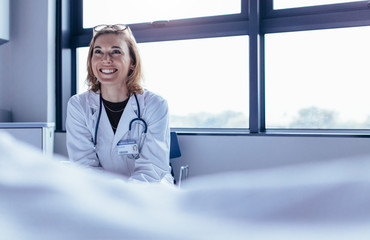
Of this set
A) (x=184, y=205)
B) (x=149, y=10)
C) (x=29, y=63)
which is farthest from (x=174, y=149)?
(x=184, y=205)

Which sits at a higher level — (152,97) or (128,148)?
(152,97)

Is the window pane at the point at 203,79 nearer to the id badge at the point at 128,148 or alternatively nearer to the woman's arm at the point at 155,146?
the woman's arm at the point at 155,146

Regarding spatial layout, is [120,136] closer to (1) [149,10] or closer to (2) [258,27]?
(2) [258,27]

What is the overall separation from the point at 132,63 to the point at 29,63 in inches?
48.9

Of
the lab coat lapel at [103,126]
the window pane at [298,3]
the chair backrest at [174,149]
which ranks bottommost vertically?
the chair backrest at [174,149]

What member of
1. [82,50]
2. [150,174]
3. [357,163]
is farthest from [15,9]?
[357,163]

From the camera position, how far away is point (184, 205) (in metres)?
0.37

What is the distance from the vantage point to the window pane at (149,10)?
2154 mm

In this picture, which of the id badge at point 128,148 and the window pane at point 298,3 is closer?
the id badge at point 128,148

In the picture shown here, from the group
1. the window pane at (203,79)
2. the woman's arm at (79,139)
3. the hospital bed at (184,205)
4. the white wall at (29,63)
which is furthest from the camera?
the white wall at (29,63)

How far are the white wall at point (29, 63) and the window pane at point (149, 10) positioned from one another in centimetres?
29

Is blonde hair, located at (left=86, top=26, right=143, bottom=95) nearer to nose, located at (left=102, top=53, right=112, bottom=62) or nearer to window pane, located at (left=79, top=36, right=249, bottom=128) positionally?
nose, located at (left=102, top=53, right=112, bottom=62)

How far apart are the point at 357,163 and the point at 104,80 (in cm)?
114

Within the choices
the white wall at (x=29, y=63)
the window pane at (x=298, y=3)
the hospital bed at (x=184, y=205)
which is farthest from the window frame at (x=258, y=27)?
the hospital bed at (x=184, y=205)
